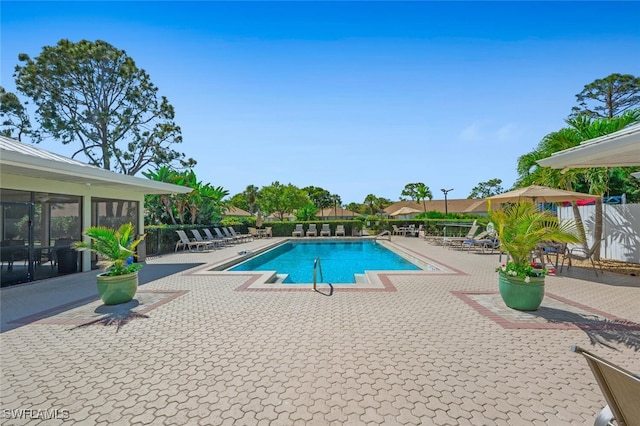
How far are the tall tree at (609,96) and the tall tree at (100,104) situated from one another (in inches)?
1506

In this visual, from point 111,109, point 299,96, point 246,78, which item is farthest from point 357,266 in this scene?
point 111,109

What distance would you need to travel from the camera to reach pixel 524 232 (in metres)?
5.45

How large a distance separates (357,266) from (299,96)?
808cm

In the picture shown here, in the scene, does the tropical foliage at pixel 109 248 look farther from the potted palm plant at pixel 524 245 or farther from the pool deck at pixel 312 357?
the potted palm plant at pixel 524 245

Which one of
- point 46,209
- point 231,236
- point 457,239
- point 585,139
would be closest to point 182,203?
point 231,236

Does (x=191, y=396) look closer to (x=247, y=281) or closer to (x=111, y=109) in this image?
(x=247, y=281)

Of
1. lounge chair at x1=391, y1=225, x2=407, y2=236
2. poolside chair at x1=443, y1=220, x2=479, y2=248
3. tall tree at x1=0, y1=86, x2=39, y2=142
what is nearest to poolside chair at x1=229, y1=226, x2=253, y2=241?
lounge chair at x1=391, y1=225, x2=407, y2=236

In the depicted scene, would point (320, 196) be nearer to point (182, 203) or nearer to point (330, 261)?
point (182, 203)

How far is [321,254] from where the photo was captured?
1675cm

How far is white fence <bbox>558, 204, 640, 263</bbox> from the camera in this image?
10352 mm

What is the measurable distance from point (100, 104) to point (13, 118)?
657cm

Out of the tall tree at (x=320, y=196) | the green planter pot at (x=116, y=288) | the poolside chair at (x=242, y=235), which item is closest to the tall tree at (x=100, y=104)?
the poolside chair at (x=242, y=235)

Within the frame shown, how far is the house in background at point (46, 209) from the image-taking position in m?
7.69

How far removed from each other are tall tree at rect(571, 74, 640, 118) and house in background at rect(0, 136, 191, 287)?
3493cm
